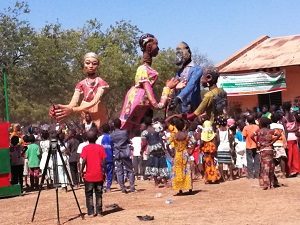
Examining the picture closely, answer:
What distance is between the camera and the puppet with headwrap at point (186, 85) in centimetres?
1272

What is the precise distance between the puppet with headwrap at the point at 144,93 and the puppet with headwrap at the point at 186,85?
233mm

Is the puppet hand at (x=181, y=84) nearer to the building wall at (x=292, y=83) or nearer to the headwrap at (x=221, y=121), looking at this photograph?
the headwrap at (x=221, y=121)

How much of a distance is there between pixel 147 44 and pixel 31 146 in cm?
395

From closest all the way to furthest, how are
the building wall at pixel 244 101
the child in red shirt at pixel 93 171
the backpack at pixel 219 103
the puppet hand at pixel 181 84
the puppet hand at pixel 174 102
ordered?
the child in red shirt at pixel 93 171, the puppet hand at pixel 174 102, the puppet hand at pixel 181 84, the backpack at pixel 219 103, the building wall at pixel 244 101

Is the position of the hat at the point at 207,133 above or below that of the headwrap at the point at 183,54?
below

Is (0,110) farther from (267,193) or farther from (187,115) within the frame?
(267,193)

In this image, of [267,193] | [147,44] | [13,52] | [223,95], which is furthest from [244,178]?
[13,52]

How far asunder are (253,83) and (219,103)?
10.9 meters

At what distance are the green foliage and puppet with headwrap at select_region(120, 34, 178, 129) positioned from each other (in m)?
18.5

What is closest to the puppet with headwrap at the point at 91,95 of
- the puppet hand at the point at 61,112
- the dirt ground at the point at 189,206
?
the puppet hand at the point at 61,112

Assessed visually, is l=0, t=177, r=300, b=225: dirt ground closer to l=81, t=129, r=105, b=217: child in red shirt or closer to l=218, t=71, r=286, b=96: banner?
l=81, t=129, r=105, b=217: child in red shirt

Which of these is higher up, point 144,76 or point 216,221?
point 144,76

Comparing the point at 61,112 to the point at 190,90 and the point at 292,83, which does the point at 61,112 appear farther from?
the point at 292,83

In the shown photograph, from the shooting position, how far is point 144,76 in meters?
12.5
